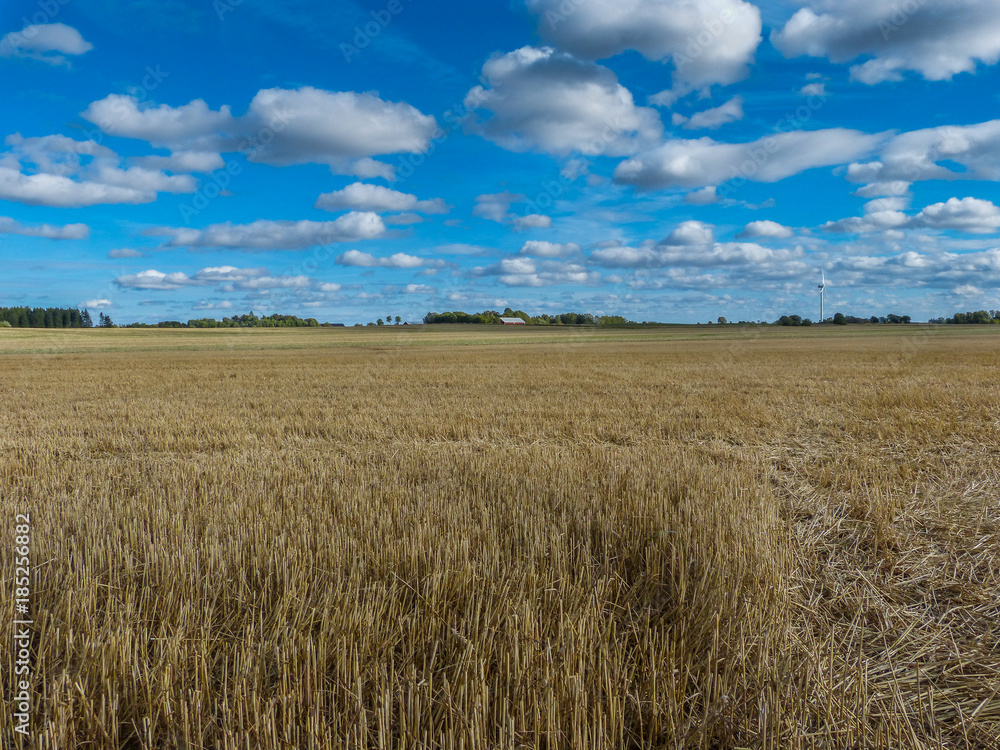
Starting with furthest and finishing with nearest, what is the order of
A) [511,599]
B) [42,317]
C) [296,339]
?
[42,317] → [296,339] → [511,599]

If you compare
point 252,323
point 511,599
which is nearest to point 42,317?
point 252,323

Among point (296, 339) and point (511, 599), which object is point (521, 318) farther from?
point (511, 599)

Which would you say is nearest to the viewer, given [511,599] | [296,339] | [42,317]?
[511,599]

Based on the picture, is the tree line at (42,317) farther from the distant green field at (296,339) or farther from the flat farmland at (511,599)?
the flat farmland at (511,599)

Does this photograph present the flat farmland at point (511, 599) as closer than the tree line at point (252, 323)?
Yes

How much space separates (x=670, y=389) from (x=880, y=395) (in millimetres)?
6026

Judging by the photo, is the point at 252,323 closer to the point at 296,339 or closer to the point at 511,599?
the point at 296,339

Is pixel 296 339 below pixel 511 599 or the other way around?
the other way around

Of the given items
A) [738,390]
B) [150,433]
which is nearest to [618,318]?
[738,390]

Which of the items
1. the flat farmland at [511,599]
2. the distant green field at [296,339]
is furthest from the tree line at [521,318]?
the flat farmland at [511,599]

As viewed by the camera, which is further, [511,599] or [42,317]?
[42,317]

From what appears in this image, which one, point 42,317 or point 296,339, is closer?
point 296,339

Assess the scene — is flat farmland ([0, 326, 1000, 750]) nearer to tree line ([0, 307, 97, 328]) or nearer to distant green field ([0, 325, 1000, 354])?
distant green field ([0, 325, 1000, 354])

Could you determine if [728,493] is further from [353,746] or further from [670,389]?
[670,389]
